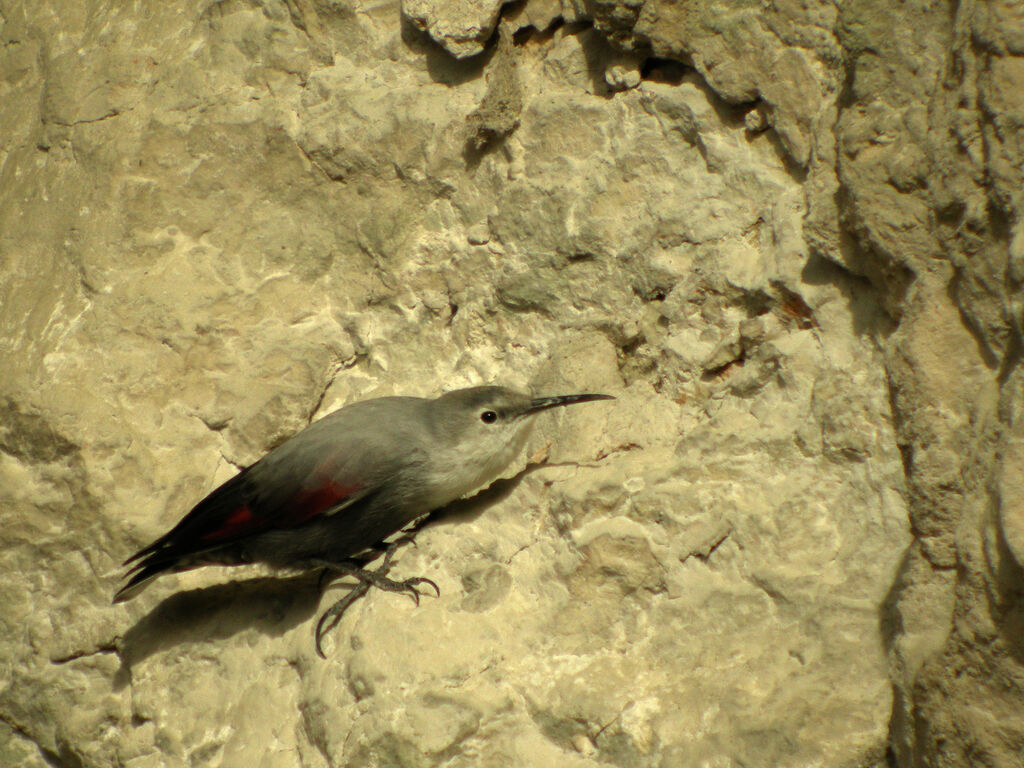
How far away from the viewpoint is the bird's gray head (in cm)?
340

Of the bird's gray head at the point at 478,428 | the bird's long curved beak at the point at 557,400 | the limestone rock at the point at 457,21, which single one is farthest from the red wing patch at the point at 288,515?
the limestone rock at the point at 457,21

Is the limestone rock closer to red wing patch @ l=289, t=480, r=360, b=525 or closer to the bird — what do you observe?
the bird

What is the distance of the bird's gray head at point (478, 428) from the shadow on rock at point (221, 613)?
0.71 m

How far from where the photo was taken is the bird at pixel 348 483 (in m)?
3.34

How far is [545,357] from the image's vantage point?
358 cm

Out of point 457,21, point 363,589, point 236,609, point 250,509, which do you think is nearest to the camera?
point 363,589

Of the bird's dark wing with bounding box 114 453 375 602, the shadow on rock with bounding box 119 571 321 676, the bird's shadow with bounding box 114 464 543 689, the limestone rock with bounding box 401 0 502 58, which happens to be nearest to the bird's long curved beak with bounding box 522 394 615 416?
the bird's shadow with bounding box 114 464 543 689

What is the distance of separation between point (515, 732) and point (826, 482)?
3.92 ft

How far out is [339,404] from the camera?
3801mm

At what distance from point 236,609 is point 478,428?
1.17 metres

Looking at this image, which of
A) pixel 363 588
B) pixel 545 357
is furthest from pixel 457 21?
pixel 363 588

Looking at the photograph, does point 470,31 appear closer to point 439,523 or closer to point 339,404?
point 339,404

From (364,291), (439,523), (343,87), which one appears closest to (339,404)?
(364,291)

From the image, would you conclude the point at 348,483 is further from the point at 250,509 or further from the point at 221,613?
the point at 221,613
